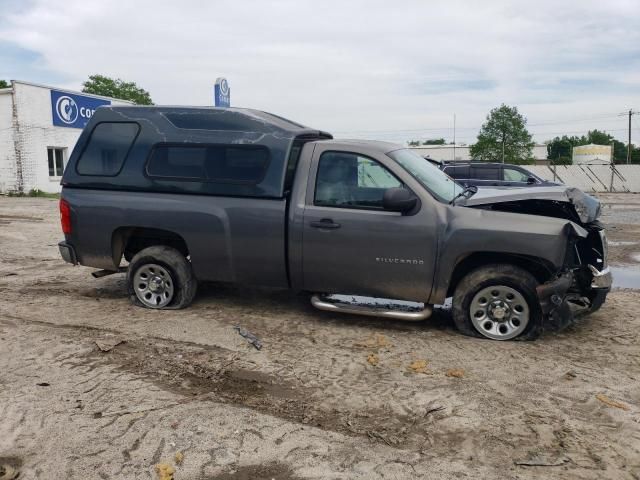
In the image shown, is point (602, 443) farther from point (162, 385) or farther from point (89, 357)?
point (89, 357)

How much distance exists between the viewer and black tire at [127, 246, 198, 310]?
6.18 m

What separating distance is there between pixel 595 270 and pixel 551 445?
2.43m

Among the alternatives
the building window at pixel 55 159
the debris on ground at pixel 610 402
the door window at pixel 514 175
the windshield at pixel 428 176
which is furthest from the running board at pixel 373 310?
the building window at pixel 55 159

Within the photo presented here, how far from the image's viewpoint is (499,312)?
17.3 ft

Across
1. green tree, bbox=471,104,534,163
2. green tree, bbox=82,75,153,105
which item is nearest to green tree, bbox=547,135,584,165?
green tree, bbox=471,104,534,163

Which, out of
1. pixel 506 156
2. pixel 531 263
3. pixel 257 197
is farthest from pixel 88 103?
pixel 506 156

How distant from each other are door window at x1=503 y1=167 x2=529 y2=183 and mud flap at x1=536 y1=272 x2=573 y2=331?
12059 mm

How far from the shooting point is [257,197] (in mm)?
5719

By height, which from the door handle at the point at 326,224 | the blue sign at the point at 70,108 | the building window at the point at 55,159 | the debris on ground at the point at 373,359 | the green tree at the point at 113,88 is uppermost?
the green tree at the point at 113,88

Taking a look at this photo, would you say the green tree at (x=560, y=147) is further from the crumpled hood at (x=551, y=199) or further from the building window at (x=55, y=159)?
the crumpled hood at (x=551, y=199)

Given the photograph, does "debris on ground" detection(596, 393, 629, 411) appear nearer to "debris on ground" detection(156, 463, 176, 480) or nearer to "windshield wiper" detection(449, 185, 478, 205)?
"windshield wiper" detection(449, 185, 478, 205)

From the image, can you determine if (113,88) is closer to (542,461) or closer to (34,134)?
(34,134)

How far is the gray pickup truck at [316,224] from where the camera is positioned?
A: 5.18 metres

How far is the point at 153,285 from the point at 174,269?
1.22ft
